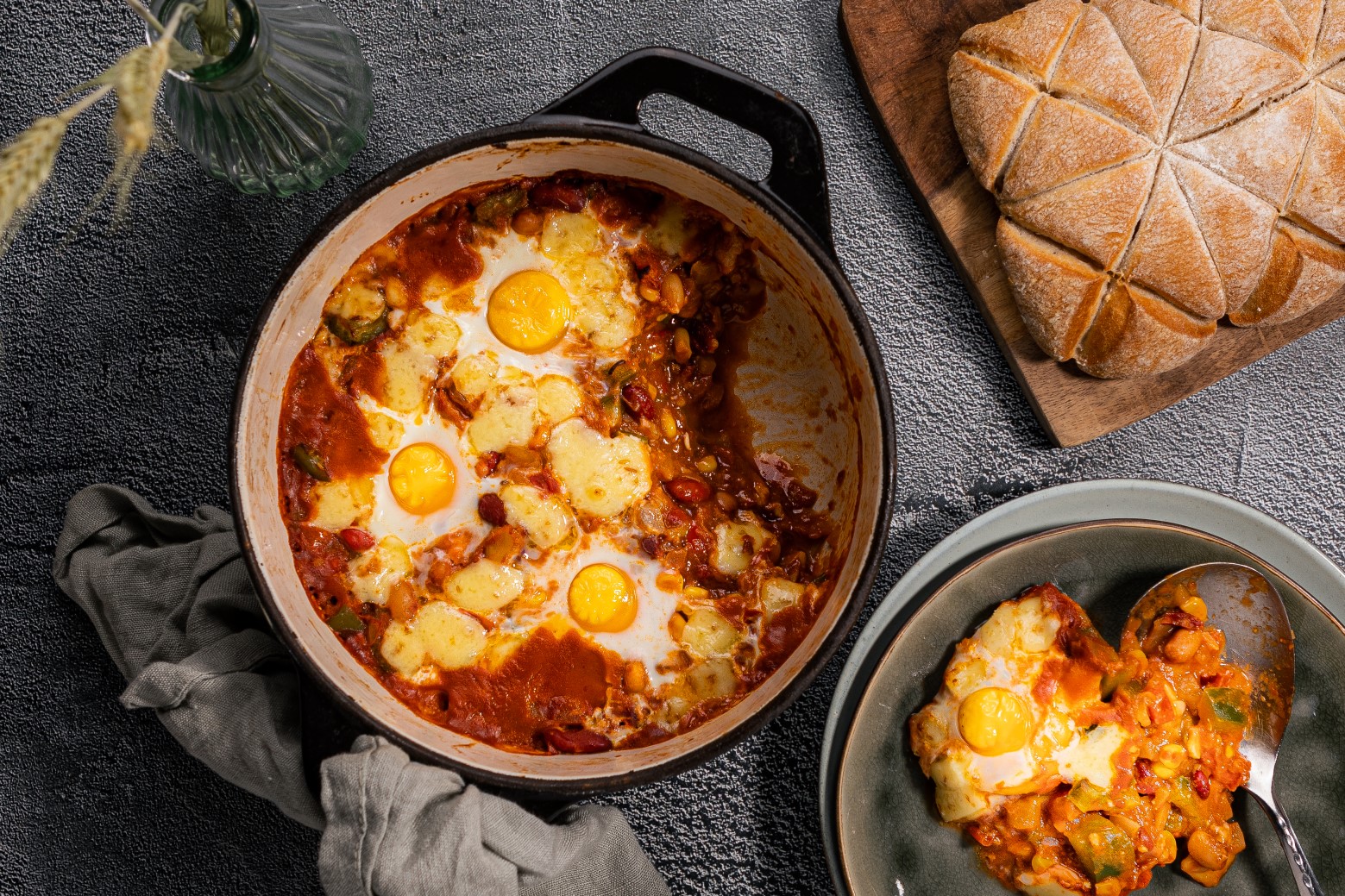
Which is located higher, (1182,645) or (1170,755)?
(1182,645)

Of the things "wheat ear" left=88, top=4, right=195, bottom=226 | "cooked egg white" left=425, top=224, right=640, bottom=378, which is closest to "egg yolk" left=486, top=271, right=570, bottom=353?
"cooked egg white" left=425, top=224, right=640, bottom=378

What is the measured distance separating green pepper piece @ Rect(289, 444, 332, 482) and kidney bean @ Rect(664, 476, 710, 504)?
74cm

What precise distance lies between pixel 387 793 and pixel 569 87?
1.66 meters

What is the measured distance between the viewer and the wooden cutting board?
2146 mm

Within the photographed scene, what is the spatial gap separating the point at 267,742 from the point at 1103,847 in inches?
71.2

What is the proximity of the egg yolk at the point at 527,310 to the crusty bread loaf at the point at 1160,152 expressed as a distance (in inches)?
40.0

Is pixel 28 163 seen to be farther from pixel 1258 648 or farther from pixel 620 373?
pixel 1258 648

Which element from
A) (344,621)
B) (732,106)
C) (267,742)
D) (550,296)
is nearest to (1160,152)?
(732,106)

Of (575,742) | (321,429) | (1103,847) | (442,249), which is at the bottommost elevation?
(1103,847)

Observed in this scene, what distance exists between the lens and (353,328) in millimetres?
1911

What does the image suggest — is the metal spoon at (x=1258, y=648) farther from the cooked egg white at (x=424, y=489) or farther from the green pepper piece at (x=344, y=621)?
the green pepper piece at (x=344, y=621)

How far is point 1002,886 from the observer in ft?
6.79

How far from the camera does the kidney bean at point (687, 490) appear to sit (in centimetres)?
205

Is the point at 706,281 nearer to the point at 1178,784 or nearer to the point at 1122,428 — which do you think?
the point at 1122,428
